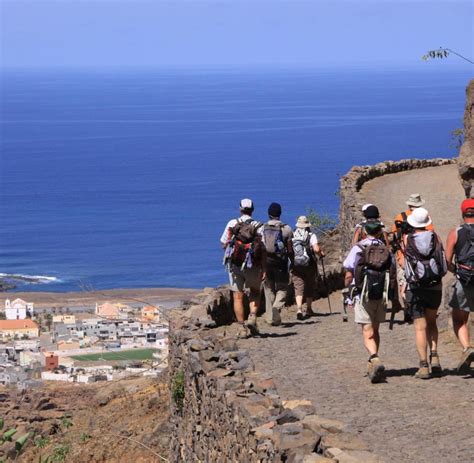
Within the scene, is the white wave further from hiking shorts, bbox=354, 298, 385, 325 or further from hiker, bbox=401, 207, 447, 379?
hiker, bbox=401, 207, 447, 379

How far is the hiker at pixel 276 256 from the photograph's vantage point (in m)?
14.8

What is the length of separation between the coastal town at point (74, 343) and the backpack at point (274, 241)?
43.5ft

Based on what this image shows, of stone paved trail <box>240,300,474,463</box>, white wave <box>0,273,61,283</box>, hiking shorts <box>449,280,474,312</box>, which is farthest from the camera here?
white wave <box>0,273,61,283</box>

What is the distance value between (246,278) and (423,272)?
3.41 metres

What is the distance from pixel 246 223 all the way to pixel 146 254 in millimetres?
78830

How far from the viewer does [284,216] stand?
93438mm

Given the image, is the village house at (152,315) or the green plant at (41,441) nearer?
the green plant at (41,441)

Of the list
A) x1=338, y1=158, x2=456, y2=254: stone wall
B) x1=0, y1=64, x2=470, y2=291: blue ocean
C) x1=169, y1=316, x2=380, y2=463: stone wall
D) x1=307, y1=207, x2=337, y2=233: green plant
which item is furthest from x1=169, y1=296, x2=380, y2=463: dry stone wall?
x1=0, y1=64, x2=470, y2=291: blue ocean

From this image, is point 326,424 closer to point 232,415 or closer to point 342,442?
point 342,442

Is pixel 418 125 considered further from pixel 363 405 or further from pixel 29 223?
pixel 363 405

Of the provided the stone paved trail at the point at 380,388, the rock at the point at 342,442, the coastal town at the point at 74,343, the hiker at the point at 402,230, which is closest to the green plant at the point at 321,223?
the coastal town at the point at 74,343

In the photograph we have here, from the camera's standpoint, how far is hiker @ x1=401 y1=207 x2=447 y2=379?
11.2 m

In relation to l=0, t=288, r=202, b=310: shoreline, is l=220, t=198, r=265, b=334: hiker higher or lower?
lower

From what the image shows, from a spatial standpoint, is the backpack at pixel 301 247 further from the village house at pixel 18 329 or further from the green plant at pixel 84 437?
the village house at pixel 18 329
